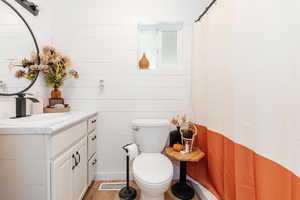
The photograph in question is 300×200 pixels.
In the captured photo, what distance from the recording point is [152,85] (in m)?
2.03

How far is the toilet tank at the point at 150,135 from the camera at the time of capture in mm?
1796

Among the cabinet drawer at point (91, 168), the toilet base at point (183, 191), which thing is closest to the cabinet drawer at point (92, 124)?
the cabinet drawer at point (91, 168)

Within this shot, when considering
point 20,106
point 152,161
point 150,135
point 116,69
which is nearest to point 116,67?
point 116,69

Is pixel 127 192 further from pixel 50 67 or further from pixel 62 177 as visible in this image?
pixel 50 67

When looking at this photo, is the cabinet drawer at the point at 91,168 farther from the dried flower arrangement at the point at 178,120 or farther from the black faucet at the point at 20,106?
the dried flower arrangement at the point at 178,120

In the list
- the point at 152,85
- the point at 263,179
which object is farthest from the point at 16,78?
the point at 263,179

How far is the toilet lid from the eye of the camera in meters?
1.34

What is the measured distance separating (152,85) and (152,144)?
2.27 feet

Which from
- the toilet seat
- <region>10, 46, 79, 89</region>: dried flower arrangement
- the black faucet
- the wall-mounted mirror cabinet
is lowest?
the toilet seat

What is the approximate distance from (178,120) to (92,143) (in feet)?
3.35

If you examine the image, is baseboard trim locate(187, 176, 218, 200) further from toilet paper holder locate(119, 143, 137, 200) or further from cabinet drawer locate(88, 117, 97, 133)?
cabinet drawer locate(88, 117, 97, 133)

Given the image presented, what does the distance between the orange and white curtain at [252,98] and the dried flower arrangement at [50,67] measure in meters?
1.50

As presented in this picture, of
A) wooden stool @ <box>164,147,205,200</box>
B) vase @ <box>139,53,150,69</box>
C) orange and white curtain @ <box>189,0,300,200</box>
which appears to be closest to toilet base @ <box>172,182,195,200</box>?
wooden stool @ <box>164,147,205,200</box>

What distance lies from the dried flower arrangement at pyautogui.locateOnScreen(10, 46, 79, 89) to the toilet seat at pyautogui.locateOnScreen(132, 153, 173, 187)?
1184 millimetres
